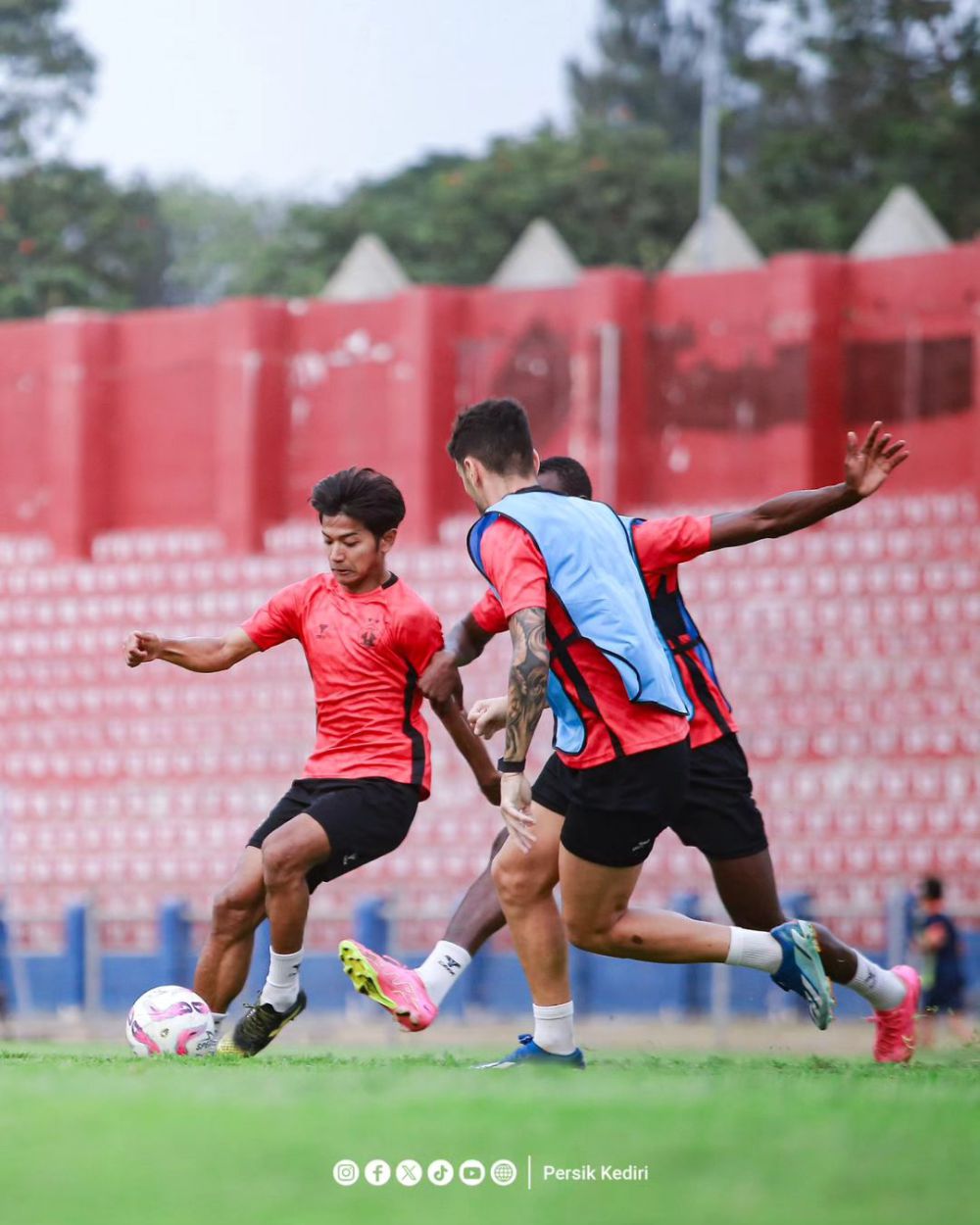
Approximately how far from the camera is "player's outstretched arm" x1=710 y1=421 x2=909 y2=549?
262 inches

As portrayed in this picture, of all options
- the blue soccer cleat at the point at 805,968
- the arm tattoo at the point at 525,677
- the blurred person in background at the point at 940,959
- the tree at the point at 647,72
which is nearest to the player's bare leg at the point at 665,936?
the blue soccer cleat at the point at 805,968

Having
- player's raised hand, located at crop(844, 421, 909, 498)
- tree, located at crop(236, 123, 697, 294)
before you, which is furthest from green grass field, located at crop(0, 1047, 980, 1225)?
tree, located at crop(236, 123, 697, 294)

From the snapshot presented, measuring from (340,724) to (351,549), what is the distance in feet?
2.02

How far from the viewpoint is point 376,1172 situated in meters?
4.06

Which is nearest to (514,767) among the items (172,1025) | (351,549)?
(351,549)

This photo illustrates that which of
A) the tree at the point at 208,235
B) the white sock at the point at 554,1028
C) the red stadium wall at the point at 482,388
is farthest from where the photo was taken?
the tree at the point at 208,235

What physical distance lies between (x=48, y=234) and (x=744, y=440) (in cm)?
1918

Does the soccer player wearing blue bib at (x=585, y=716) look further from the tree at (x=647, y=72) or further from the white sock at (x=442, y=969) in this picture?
the tree at (x=647, y=72)

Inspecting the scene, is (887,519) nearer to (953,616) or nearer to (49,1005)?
(953,616)

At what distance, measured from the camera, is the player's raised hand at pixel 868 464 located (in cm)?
672

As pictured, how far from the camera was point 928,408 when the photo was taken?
1107 inches

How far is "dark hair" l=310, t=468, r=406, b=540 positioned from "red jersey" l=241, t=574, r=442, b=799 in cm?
27

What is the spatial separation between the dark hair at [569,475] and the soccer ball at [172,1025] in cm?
224

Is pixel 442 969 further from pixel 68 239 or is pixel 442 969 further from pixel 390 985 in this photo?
pixel 68 239
